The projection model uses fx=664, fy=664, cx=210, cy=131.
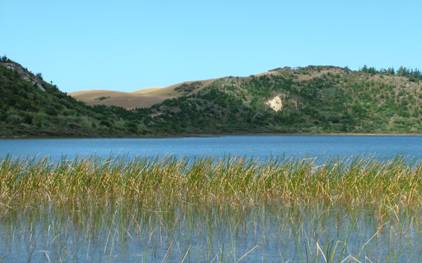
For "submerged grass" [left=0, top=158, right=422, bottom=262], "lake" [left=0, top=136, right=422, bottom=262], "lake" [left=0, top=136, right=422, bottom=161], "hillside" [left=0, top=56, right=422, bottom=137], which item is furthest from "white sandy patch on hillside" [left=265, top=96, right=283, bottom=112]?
"lake" [left=0, top=136, right=422, bottom=262]

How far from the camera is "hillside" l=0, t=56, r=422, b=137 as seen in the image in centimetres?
12738

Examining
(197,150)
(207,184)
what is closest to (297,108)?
(197,150)

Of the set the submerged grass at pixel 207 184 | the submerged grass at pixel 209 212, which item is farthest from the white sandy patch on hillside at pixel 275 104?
the submerged grass at pixel 207 184

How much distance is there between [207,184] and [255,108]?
156 m

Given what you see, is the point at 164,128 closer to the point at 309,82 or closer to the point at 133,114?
the point at 133,114

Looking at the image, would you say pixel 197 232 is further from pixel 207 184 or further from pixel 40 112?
pixel 40 112

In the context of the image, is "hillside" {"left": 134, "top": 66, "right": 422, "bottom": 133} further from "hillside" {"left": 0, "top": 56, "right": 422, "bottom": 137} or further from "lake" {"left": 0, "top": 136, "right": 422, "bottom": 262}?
"lake" {"left": 0, "top": 136, "right": 422, "bottom": 262}

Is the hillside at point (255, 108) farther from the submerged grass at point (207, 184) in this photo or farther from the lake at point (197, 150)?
the submerged grass at point (207, 184)

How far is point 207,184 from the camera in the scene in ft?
71.9

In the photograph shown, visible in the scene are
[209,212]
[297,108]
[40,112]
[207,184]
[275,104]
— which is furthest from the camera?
[275,104]

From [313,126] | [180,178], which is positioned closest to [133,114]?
[313,126]

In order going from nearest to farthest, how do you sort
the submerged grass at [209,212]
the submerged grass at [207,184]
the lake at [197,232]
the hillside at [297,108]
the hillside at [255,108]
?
1. the lake at [197,232]
2. the submerged grass at [209,212]
3. the submerged grass at [207,184]
4. the hillside at [255,108]
5. the hillside at [297,108]

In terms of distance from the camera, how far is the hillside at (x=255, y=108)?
127m

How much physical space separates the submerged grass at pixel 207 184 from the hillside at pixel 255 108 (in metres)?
99.0
